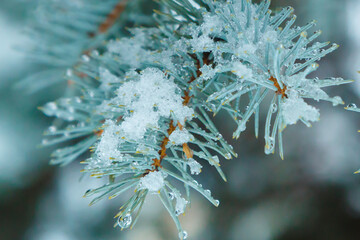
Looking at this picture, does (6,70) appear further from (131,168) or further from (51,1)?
(131,168)

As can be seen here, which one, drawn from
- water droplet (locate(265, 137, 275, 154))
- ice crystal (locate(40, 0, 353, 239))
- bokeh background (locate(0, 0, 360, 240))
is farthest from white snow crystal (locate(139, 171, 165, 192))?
bokeh background (locate(0, 0, 360, 240))

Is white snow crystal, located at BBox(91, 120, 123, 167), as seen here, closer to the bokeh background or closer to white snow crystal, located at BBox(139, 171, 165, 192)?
white snow crystal, located at BBox(139, 171, 165, 192)

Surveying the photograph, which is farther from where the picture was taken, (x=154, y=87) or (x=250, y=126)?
(x=250, y=126)

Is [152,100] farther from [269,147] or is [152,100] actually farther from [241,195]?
[241,195]

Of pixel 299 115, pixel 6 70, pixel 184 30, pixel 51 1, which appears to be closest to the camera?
pixel 299 115

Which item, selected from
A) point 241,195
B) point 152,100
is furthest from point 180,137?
point 241,195

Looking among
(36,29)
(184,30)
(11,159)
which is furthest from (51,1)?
(11,159)

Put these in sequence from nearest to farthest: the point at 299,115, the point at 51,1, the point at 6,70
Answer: the point at 299,115 < the point at 51,1 < the point at 6,70
